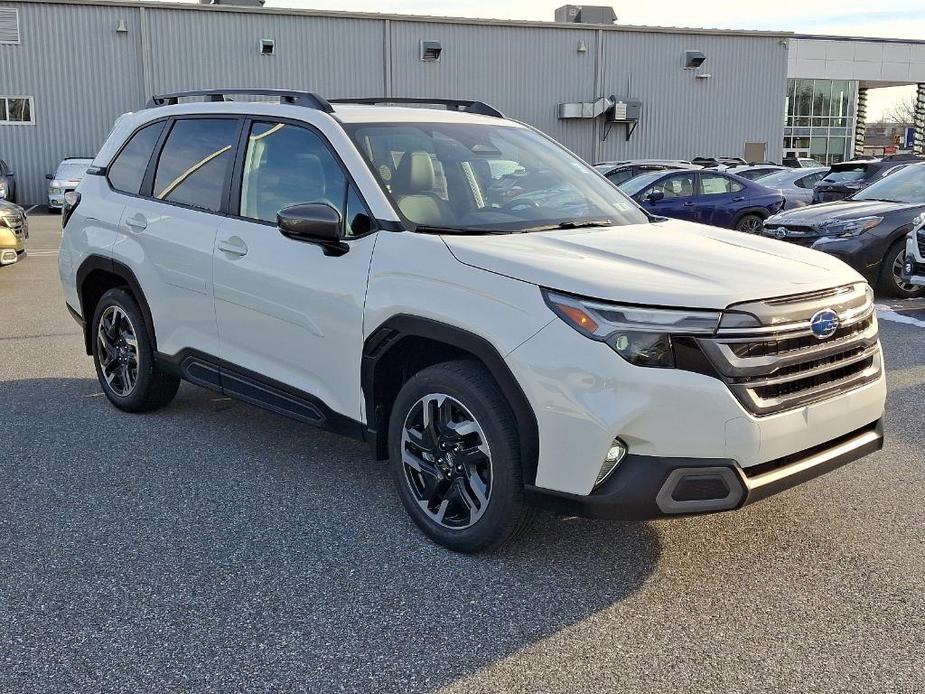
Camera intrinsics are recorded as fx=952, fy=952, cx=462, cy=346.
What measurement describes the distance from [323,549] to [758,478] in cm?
171

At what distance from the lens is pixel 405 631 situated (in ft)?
10.4

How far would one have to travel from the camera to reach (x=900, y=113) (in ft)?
261

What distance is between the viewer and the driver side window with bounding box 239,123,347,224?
4.30 metres

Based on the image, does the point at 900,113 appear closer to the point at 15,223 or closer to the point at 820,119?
the point at 820,119

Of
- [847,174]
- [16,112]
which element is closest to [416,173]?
[847,174]

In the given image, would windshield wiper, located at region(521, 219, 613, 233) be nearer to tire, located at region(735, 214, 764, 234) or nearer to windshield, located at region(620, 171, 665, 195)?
windshield, located at region(620, 171, 665, 195)

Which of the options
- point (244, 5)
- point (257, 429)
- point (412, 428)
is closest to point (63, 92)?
point (244, 5)

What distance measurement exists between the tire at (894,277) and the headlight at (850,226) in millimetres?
350

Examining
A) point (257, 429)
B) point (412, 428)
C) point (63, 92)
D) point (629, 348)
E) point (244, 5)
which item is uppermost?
point (244, 5)

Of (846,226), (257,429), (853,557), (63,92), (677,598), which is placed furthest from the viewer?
(63,92)

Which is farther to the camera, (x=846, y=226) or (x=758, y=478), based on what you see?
(x=846, y=226)

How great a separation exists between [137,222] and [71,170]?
21.5 meters

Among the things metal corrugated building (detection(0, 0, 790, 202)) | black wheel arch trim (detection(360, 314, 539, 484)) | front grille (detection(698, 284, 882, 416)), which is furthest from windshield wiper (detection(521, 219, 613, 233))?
metal corrugated building (detection(0, 0, 790, 202))

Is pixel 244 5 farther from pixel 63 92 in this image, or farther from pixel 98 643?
pixel 98 643
